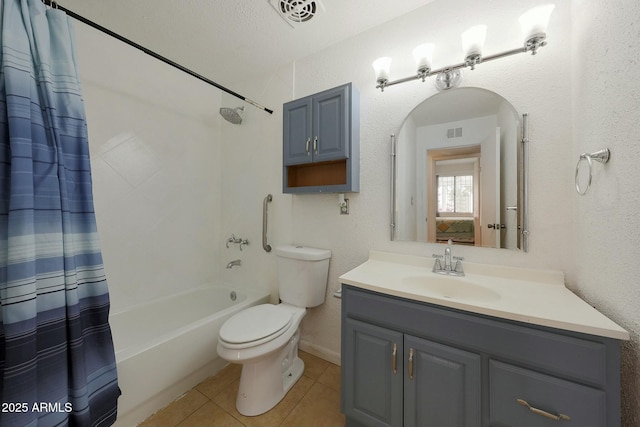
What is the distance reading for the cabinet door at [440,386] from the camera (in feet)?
2.73

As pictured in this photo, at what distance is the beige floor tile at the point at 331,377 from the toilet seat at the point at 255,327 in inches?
20.0

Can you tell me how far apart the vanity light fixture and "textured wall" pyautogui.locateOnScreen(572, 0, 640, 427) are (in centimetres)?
14

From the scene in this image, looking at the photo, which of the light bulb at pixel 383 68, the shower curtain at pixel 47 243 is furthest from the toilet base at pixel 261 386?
the light bulb at pixel 383 68

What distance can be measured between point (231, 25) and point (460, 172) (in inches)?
68.8

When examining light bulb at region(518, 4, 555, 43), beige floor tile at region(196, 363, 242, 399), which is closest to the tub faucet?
beige floor tile at region(196, 363, 242, 399)

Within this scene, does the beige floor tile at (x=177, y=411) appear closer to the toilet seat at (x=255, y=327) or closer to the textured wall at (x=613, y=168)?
the toilet seat at (x=255, y=327)

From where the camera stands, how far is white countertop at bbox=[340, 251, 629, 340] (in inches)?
28.4

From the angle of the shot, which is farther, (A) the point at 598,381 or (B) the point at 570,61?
(B) the point at 570,61

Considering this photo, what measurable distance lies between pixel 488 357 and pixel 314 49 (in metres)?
2.11

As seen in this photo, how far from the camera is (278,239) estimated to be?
1947 mm

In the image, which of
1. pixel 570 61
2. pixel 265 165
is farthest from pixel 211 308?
pixel 570 61

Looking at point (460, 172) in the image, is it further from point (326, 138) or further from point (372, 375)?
point (372, 375)

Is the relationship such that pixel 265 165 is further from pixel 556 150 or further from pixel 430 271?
pixel 556 150

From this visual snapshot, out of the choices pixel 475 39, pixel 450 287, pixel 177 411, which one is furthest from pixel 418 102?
pixel 177 411
